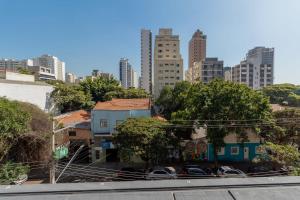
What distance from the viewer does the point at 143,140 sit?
17.8 m

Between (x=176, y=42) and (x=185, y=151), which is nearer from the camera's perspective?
(x=185, y=151)

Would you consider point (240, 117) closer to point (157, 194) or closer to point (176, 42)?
point (157, 194)

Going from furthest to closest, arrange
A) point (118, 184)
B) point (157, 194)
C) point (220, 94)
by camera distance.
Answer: point (220, 94) → point (118, 184) → point (157, 194)

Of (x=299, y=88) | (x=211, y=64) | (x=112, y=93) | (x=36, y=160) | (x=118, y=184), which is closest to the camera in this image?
(x=118, y=184)

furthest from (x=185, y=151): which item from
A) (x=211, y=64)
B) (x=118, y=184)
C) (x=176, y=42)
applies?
(x=211, y=64)

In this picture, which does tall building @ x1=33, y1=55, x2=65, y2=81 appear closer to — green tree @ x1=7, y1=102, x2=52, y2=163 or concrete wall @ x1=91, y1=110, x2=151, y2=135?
concrete wall @ x1=91, y1=110, x2=151, y2=135

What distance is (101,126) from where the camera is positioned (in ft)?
78.3

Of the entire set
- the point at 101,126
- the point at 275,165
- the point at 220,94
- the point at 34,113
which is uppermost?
the point at 220,94

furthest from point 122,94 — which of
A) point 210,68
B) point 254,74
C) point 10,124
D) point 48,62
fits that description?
point 48,62

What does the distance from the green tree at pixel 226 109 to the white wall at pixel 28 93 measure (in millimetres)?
18765

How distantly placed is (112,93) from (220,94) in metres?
23.2

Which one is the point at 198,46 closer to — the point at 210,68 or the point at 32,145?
the point at 210,68

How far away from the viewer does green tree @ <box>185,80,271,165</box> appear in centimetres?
1883

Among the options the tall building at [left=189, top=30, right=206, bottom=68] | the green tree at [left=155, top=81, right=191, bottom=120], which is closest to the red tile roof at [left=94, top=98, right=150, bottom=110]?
the green tree at [left=155, top=81, right=191, bottom=120]
